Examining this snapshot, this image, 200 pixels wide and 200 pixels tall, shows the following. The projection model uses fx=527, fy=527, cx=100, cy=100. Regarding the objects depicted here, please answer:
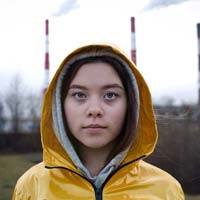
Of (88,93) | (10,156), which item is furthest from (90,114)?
(10,156)

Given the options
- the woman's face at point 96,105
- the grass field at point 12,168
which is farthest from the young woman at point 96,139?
the grass field at point 12,168

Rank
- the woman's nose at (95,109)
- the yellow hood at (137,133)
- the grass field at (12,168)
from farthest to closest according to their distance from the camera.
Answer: the grass field at (12,168), the yellow hood at (137,133), the woman's nose at (95,109)

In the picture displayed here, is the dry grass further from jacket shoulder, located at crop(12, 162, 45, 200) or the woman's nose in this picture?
the woman's nose

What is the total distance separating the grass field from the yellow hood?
3086 mm

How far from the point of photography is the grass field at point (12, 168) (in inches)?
177

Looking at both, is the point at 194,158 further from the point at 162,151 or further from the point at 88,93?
the point at 88,93

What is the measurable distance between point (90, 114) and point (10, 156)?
4.17m

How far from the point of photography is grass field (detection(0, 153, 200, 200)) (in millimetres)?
4498

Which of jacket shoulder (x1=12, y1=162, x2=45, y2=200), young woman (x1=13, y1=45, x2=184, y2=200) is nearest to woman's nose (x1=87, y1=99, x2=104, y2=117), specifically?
young woman (x1=13, y1=45, x2=184, y2=200)

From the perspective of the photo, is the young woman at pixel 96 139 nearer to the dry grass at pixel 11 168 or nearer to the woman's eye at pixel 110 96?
the woman's eye at pixel 110 96

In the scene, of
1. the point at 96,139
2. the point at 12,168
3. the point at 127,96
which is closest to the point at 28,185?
the point at 96,139

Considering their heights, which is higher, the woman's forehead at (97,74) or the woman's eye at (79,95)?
the woman's forehead at (97,74)

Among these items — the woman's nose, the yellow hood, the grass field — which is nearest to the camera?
the woman's nose

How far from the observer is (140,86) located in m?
1.35
